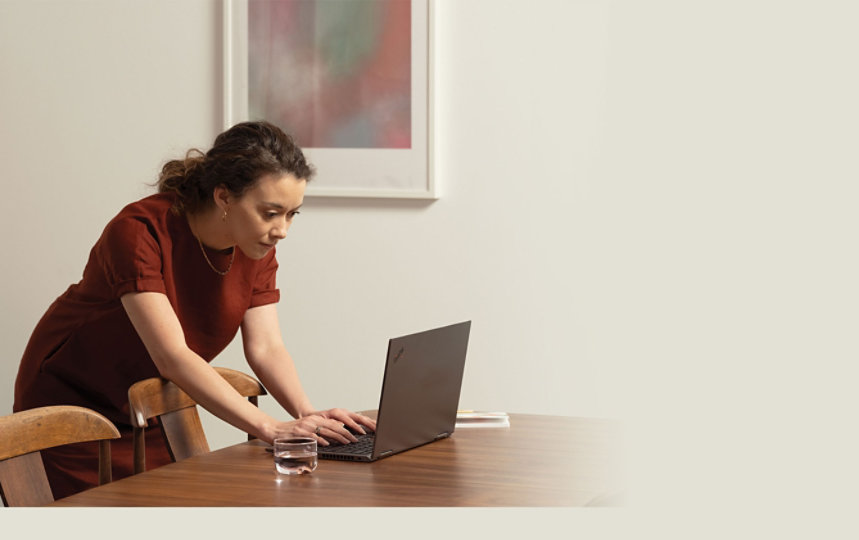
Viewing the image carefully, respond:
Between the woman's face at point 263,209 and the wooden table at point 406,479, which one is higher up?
the woman's face at point 263,209

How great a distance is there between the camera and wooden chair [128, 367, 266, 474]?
182cm

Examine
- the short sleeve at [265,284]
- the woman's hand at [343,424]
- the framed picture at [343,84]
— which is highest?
the framed picture at [343,84]

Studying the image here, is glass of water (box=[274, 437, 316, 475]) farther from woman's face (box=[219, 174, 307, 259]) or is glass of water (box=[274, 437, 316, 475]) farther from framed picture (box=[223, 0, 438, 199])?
framed picture (box=[223, 0, 438, 199])

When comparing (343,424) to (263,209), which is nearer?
(343,424)

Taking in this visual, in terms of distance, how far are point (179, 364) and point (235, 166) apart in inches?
16.6

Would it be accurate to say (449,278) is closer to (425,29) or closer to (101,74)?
(425,29)

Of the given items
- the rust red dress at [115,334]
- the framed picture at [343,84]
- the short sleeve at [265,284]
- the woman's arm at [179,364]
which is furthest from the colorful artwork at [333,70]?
the woman's arm at [179,364]

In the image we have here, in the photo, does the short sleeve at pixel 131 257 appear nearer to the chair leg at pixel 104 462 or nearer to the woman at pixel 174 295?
the woman at pixel 174 295

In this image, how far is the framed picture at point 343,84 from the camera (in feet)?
10.1

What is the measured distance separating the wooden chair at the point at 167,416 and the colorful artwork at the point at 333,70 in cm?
128

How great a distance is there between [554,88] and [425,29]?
45 cm

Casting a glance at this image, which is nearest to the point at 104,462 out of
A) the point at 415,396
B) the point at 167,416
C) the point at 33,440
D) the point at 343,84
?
the point at 33,440

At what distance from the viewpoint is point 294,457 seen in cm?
149

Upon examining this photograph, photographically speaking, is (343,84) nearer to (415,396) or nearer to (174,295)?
(174,295)
